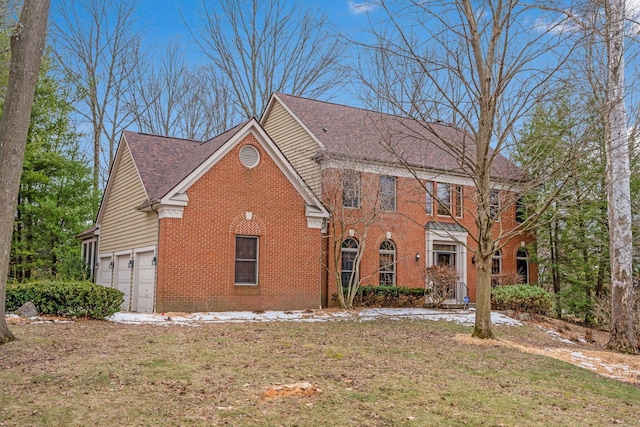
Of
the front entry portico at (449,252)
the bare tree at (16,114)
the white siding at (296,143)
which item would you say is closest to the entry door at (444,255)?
the front entry portico at (449,252)

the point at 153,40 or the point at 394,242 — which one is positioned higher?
the point at 153,40

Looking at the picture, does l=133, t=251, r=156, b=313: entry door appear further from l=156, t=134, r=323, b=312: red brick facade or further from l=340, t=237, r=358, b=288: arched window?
l=340, t=237, r=358, b=288: arched window

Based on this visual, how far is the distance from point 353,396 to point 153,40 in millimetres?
30477

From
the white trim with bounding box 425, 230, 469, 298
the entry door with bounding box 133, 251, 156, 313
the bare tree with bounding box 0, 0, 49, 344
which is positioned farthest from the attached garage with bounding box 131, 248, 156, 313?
the white trim with bounding box 425, 230, 469, 298

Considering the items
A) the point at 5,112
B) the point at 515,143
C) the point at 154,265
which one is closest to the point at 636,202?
the point at 515,143

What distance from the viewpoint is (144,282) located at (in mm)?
17359

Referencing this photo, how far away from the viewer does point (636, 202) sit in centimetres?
1931

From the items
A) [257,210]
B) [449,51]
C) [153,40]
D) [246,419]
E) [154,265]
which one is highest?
[153,40]

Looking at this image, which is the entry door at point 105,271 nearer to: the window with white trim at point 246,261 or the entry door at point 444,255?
the window with white trim at point 246,261

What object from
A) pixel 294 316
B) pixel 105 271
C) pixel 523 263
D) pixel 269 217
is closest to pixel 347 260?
pixel 269 217

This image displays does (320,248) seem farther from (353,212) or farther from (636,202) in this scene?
(636,202)

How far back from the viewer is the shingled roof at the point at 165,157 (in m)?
17.3

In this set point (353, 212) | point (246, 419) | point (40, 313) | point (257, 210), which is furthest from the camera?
point (353, 212)

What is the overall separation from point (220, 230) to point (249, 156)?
2.47 m
